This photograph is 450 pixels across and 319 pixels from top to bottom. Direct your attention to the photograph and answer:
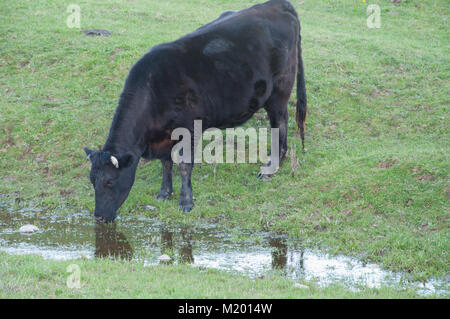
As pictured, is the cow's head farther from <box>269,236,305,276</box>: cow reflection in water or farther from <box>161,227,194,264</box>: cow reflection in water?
<box>269,236,305,276</box>: cow reflection in water

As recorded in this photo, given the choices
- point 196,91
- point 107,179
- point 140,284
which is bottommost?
point 140,284

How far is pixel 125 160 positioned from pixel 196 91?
175cm

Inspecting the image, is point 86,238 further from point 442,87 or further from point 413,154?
point 442,87

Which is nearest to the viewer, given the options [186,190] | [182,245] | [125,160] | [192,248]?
[192,248]

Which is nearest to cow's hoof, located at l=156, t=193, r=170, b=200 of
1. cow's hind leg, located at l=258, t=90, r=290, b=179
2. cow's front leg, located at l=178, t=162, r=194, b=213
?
cow's front leg, located at l=178, t=162, r=194, b=213

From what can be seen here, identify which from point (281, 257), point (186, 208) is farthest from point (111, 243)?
point (281, 257)

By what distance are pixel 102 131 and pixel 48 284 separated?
20.0 feet

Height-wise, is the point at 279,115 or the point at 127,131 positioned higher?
the point at 127,131

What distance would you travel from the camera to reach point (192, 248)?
7.47 m

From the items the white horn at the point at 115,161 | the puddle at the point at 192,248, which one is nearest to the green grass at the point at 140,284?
the puddle at the point at 192,248

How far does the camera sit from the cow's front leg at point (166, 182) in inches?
368

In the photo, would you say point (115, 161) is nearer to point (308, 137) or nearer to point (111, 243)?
point (111, 243)

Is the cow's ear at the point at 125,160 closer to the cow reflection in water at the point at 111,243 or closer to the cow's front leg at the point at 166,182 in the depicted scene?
the cow reflection in water at the point at 111,243

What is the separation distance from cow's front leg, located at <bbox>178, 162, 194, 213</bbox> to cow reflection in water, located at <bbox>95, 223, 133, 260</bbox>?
1.15 m
